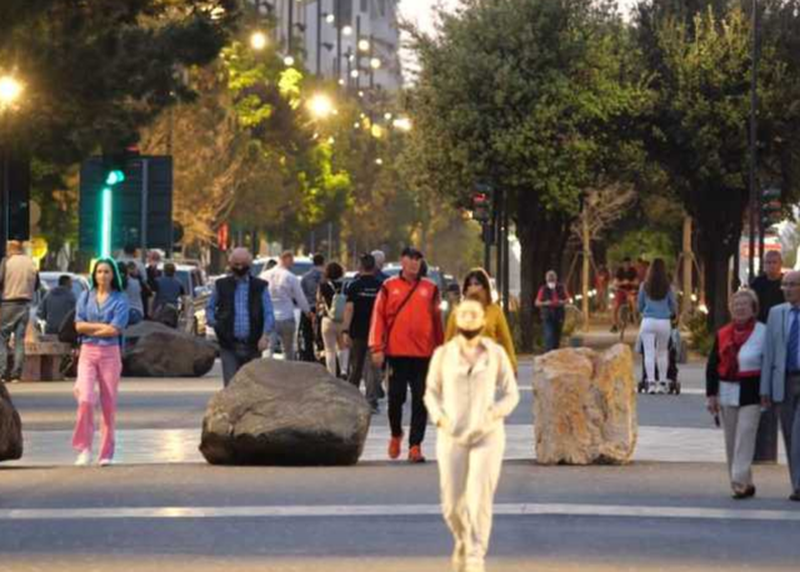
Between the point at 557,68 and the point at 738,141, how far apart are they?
4106mm

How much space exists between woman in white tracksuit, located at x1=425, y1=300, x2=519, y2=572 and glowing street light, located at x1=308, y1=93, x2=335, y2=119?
10095 centimetres

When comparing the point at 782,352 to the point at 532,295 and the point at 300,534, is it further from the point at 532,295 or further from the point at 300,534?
the point at 532,295

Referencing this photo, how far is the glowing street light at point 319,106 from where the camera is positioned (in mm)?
116750

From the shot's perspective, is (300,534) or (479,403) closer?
(479,403)

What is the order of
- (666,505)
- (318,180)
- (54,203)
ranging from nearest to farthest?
(666,505) → (54,203) → (318,180)

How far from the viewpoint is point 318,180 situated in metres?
119

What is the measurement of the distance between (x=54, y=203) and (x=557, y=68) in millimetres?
16621

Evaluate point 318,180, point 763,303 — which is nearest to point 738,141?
point 763,303

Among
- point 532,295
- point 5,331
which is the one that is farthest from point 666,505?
point 532,295

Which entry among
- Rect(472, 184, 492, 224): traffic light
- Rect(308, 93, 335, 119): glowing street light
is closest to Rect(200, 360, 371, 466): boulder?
Rect(472, 184, 492, 224): traffic light

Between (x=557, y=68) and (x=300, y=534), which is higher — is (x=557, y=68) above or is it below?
above

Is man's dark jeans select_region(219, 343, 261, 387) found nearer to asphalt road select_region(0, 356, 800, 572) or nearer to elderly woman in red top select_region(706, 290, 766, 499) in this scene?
asphalt road select_region(0, 356, 800, 572)

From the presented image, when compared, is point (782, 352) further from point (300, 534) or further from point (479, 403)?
point (479, 403)

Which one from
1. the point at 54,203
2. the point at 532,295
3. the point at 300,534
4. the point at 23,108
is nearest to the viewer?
the point at 300,534
